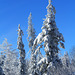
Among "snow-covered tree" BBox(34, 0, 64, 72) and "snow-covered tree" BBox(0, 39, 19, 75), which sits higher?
"snow-covered tree" BBox(0, 39, 19, 75)

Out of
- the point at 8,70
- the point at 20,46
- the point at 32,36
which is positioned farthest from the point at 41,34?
the point at 8,70

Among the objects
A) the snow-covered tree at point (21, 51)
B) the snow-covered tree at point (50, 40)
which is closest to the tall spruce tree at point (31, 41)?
the snow-covered tree at point (21, 51)

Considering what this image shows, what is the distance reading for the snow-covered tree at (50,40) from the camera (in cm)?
1505

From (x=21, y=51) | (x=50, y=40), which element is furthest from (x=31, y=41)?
(x=50, y=40)

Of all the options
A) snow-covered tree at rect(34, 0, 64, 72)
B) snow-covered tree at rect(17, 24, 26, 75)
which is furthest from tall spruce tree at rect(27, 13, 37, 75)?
snow-covered tree at rect(34, 0, 64, 72)

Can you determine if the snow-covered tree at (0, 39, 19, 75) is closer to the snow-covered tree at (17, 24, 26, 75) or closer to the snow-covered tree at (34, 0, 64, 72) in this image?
the snow-covered tree at (17, 24, 26, 75)

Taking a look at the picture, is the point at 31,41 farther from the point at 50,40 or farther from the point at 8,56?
the point at 50,40

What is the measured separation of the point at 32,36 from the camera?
34.0 meters

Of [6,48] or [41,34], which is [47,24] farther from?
[6,48]

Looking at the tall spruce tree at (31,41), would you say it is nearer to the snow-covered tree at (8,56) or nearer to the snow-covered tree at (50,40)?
the snow-covered tree at (8,56)

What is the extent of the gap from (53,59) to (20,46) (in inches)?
852

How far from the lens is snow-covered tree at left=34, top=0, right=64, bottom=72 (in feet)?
49.4

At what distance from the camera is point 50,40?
15367 mm

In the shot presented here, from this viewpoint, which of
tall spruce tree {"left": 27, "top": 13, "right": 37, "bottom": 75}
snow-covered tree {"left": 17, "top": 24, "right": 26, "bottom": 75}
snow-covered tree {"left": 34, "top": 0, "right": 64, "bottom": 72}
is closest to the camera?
snow-covered tree {"left": 34, "top": 0, "right": 64, "bottom": 72}
